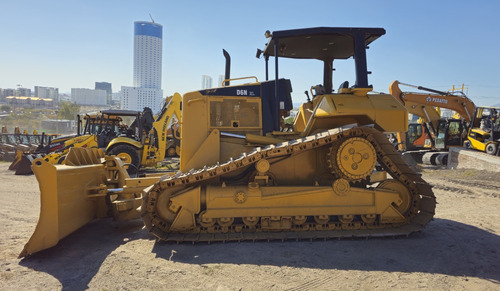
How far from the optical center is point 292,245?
4332 mm

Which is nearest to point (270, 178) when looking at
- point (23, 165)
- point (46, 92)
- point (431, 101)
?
point (23, 165)

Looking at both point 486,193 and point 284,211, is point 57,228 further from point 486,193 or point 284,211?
point 486,193

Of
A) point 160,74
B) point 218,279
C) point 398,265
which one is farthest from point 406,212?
point 160,74

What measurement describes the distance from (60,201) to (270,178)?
9.79 feet

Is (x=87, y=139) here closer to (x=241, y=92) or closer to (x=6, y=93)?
(x=241, y=92)

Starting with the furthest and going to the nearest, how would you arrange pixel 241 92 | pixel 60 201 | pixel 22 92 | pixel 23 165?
pixel 22 92
pixel 23 165
pixel 241 92
pixel 60 201

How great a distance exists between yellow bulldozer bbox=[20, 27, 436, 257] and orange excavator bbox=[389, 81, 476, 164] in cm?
1300

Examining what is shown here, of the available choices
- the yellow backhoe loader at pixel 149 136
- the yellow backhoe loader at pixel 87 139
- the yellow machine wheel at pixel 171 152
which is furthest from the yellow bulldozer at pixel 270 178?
the yellow machine wheel at pixel 171 152

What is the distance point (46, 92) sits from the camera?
184 meters

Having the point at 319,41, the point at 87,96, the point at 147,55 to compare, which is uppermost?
the point at 147,55

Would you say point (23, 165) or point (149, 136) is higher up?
point (149, 136)

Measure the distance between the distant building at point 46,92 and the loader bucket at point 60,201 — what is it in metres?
207

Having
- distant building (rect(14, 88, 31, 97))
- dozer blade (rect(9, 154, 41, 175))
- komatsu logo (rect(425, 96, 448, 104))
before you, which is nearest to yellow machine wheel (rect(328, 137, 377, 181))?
dozer blade (rect(9, 154, 41, 175))

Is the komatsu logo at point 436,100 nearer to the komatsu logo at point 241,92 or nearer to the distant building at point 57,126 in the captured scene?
the komatsu logo at point 241,92
